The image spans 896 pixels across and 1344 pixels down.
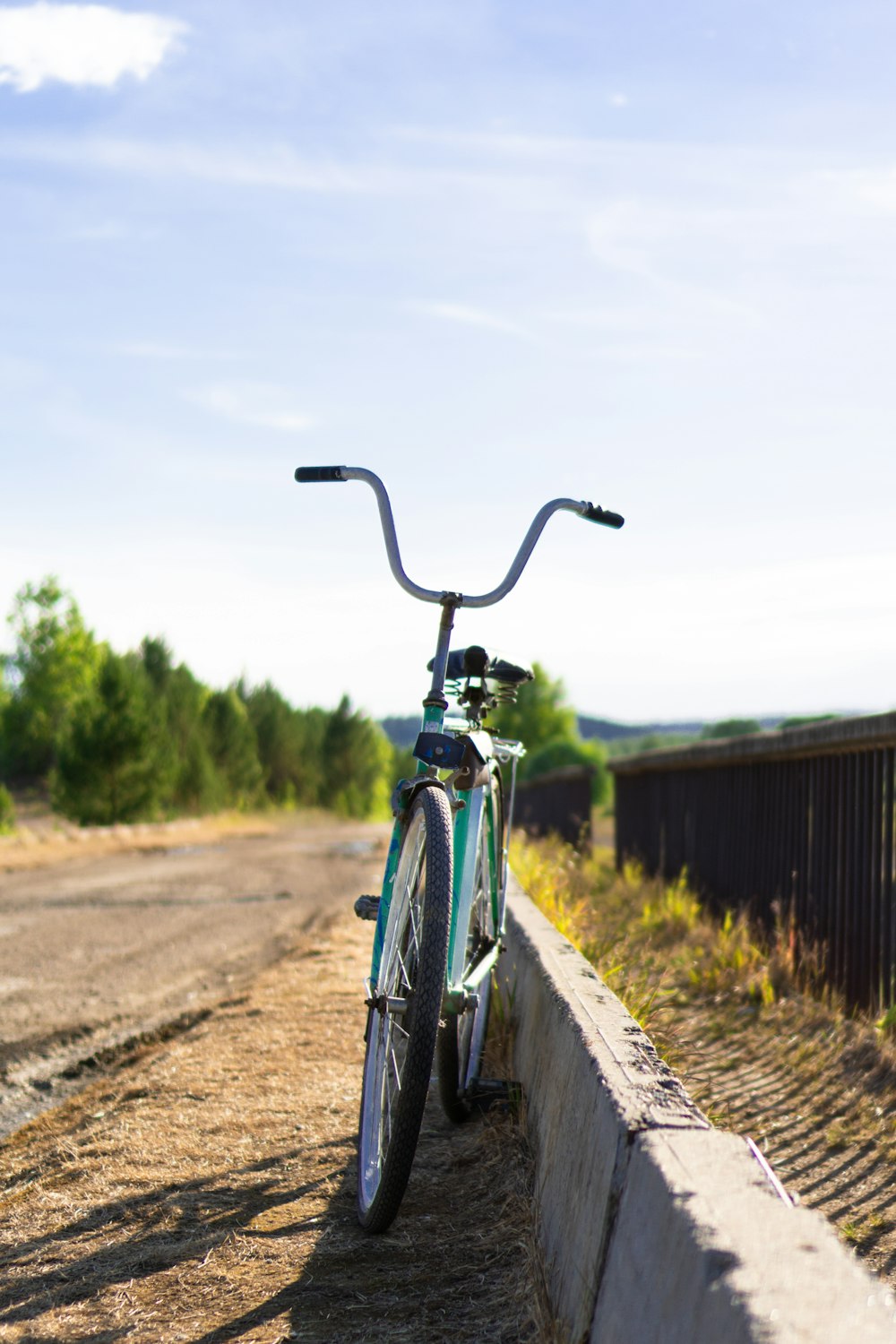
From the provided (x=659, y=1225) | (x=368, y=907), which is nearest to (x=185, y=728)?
(x=368, y=907)

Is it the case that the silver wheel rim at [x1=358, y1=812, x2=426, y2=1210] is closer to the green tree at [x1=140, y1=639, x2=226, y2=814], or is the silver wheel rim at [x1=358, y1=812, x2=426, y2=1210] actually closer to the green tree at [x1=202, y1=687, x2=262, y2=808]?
the green tree at [x1=140, y1=639, x2=226, y2=814]

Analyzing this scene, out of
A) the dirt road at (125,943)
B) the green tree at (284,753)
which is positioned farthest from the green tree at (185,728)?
the dirt road at (125,943)

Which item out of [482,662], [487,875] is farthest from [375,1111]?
[482,662]

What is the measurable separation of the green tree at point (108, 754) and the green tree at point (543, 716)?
3446 centimetres

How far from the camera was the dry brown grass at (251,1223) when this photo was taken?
2678 millimetres

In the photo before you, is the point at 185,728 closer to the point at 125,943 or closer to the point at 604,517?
the point at 125,943

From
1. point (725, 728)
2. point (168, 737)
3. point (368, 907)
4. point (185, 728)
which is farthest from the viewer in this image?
point (185, 728)

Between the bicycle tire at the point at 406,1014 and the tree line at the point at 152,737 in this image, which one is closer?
the bicycle tire at the point at 406,1014

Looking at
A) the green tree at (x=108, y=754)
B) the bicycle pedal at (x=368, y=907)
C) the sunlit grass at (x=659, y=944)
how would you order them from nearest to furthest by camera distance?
the bicycle pedal at (x=368, y=907) → the sunlit grass at (x=659, y=944) → the green tree at (x=108, y=754)

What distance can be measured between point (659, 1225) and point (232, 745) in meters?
61.4

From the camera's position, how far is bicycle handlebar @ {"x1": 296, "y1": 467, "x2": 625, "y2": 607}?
11.6 feet

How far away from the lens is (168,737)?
4444 centimetres

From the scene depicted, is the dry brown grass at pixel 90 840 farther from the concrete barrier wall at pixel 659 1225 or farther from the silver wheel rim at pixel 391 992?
the concrete barrier wall at pixel 659 1225

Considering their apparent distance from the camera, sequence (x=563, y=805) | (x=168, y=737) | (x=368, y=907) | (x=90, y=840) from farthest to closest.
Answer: (x=168, y=737)
(x=90, y=840)
(x=563, y=805)
(x=368, y=907)
